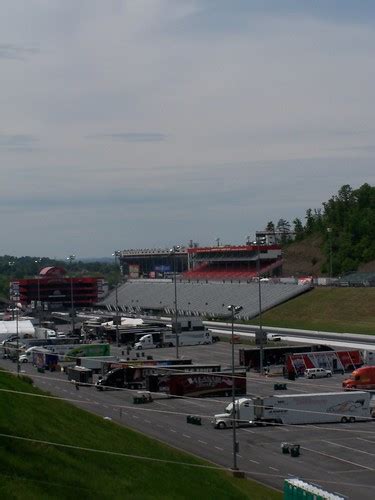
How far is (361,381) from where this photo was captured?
4859 cm

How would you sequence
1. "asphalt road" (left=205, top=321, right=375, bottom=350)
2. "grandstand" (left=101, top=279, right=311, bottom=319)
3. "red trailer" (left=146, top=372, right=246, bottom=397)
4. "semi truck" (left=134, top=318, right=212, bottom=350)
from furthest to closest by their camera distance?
"grandstand" (left=101, top=279, right=311, bottom=319) → "semi truck" (left=134, top=318, right=212, bottom=350) → "asphalt road" (left=205, top=321, right=375, bottom=350) → "red trailer" (left=146, top=372, right=246, bottom=397)

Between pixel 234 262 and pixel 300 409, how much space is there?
3417 inches

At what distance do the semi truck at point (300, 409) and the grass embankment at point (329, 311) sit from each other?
124 feet

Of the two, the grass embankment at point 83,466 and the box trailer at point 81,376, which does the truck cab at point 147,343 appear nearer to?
the box trailer at point 81,376

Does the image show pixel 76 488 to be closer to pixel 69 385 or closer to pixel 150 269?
pixel 69 385

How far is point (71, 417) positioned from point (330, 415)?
46.5 ft

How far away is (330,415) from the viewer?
131ft

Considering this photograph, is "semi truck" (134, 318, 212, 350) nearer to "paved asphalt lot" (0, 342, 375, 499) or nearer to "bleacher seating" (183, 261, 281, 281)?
"paved asphalt lot" (0, 342, 375, 499)

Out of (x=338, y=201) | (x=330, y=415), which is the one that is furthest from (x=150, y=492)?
(x=338, y=201)

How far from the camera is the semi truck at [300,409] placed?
3947cm

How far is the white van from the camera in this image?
54.9 metres

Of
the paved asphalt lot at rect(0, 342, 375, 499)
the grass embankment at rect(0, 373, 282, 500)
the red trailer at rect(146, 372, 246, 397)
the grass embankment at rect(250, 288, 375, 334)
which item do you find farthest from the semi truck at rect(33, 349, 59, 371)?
the grass embankment at rect(0, 373, 282, 500)

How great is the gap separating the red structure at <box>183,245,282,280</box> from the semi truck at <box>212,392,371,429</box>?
3014 inches

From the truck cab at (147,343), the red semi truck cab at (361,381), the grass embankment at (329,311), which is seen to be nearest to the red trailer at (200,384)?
the red semi truck cab at (361,381)
